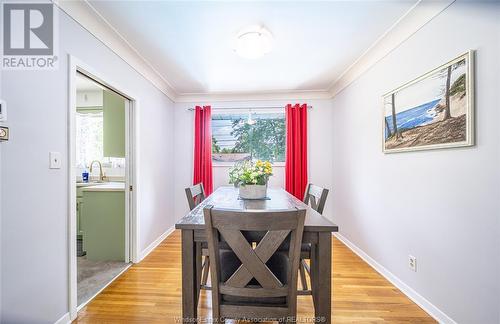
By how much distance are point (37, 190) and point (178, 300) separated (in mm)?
1345

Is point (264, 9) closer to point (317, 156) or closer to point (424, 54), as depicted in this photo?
point (424, 54)

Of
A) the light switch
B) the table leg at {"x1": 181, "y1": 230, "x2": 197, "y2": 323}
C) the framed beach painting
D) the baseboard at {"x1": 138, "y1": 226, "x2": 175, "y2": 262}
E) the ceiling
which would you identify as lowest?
the baseboard at {"x1": 138, "y1": 226, "x2": 175, "y2": 262}

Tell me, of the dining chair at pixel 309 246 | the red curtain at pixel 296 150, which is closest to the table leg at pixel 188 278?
the dining chair at pixel 309 246

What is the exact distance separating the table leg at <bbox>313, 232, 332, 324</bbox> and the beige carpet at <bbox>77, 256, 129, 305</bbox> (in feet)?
6.39

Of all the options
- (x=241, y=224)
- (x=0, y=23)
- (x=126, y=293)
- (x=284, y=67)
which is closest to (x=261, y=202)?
(x=241, y=224)

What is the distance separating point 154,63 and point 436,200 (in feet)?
10.4

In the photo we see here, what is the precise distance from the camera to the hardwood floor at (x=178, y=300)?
5.46 feet

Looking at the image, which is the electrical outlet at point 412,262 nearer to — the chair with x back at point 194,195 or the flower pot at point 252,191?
the flower pot at point 252,191

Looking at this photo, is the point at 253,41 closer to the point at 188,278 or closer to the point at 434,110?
the point at 434,110

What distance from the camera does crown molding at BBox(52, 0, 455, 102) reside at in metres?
1.63

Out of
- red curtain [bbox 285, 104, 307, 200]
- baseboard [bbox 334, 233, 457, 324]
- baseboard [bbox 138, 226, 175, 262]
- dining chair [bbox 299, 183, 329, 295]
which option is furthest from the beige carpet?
baseboard [bbox 334, 233, 457, 324]

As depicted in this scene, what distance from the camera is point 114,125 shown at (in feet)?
8.87

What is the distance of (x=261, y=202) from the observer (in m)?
1.92

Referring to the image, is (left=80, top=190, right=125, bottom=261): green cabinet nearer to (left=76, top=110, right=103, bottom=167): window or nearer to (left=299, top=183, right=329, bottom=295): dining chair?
(left=76, top=110, right=103, bottom=167): window
